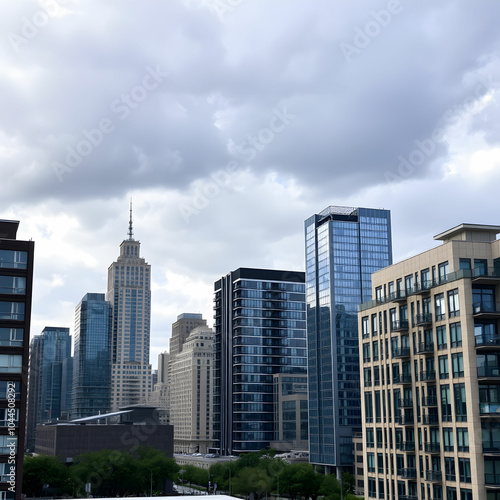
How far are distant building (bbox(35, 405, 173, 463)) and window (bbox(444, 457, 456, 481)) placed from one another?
89.5m

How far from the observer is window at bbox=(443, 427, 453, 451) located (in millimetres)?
71550

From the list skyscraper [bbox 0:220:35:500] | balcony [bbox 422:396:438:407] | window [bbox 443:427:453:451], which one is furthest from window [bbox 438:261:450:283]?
skyscraper [bbox 0:220:35:500]

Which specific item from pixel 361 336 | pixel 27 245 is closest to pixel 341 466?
pixel 361 336

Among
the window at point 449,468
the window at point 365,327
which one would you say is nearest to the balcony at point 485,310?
the window at point 449,468

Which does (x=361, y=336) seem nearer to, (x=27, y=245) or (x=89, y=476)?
(x=27, y=245)

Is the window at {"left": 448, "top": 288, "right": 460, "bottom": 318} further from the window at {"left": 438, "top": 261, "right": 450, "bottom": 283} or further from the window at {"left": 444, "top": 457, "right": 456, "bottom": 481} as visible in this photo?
the window at {"left": 444, "top": 457, "right": 456, "bottom": 481}

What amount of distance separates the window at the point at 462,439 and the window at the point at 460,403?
1.09 meters

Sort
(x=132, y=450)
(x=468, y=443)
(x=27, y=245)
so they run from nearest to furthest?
(x=468, y=443) < (x=27, y=245) < (x=132, y=450)

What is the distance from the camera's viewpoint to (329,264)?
573ft

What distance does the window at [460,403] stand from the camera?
6931 cm

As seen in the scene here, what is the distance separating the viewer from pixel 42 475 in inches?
4961

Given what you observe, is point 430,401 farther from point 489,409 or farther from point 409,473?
point 409,473

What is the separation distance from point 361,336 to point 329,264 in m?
81.4

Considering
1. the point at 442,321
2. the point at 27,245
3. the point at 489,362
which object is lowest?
the point at 489,362
